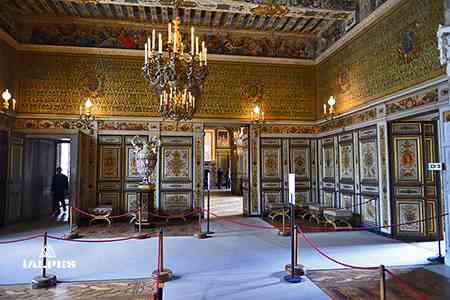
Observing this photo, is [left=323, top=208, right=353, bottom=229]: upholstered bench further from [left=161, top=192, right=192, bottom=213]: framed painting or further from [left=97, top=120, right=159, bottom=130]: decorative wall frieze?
[left=97, top=120, right=159, bottom=130]: decorative wall frieze

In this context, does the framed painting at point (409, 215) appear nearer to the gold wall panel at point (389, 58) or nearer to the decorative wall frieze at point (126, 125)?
the gold wall panel at point (389, 58)

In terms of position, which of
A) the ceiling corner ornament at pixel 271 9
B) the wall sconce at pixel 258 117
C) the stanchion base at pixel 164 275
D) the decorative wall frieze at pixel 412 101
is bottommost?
the stanchion base at pixel 164 275

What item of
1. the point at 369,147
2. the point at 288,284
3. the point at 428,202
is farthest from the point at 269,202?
the point at 288,284

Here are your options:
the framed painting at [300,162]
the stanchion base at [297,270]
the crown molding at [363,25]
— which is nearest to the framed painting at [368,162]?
the framed painting at [300,162]

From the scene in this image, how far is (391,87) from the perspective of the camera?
6.31 m

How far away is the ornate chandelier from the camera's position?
16.3 feet

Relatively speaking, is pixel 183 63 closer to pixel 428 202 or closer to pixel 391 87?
pixel 391 87

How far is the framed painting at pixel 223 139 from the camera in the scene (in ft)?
67.8

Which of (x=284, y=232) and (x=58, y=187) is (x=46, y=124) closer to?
(x=58, y=187)

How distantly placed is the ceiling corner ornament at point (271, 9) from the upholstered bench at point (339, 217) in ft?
16.5

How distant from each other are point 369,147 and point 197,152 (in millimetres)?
4671

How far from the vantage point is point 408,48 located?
5.82 metres

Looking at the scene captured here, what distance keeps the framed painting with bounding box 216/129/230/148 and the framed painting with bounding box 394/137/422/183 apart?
14.6 metres

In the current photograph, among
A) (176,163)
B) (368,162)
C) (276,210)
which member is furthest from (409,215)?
(176,163)
